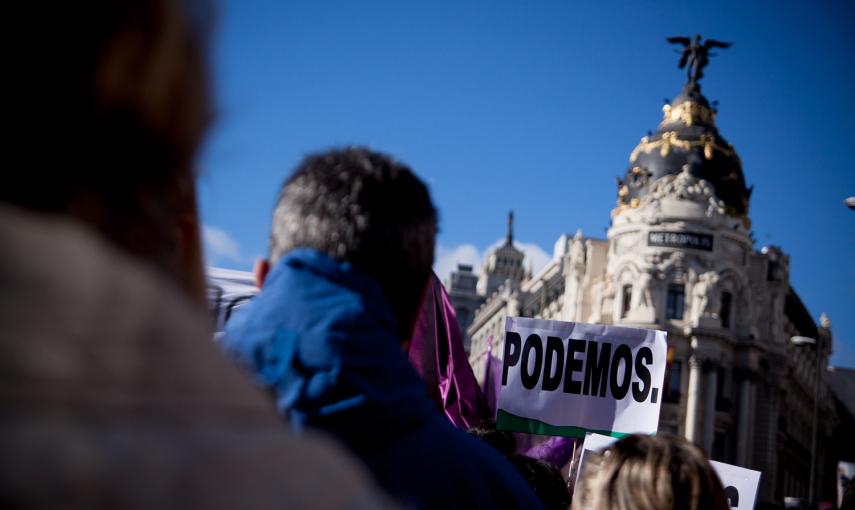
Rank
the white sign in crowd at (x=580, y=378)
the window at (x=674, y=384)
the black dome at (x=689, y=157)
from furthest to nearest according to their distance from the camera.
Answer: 1. the black dome at (x=689, y=157)
2. the window at (x=674, y=384)
3. the white sign in crowd at (x=580, y=378)

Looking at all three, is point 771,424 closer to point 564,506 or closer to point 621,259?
point 621,259

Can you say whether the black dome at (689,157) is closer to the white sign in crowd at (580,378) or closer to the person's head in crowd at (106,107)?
the white sign in crowd at (580,378)

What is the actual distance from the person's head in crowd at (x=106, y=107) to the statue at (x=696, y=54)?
5868cm

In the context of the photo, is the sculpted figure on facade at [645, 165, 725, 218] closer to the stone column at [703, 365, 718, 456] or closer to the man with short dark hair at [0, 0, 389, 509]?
the stone column at [703, 365, 718, 456]

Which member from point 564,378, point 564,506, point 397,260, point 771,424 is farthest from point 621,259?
point 397,260

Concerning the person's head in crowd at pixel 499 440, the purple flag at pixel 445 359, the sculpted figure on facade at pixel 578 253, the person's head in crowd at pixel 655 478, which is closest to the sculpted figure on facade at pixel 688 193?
the sculpted figure on facade at pixel 578 253

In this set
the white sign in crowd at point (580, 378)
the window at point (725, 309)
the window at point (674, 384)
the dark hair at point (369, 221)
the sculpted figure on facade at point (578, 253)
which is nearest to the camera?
the dark hair at point (369, 221)

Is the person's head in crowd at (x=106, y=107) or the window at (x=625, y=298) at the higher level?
the window at (x=625, y=298)

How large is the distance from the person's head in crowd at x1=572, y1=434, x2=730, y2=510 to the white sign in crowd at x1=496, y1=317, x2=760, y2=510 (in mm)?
4869

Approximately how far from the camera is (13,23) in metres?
0.73

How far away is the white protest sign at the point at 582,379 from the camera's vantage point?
7820mm

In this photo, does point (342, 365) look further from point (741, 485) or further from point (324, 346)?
point (741, 485)

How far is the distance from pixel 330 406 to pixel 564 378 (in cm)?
640

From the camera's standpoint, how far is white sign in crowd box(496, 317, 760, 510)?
7.82m
